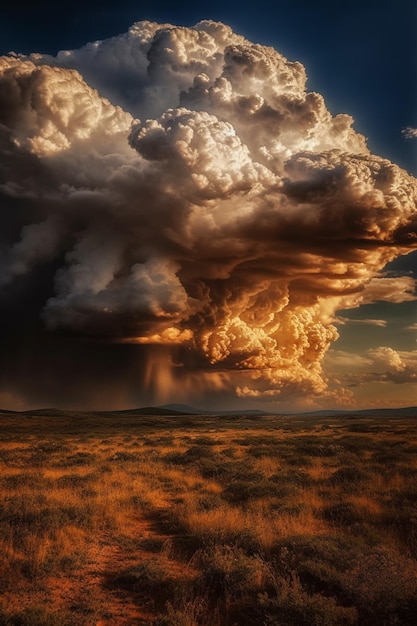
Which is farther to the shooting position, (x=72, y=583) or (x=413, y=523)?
(x=413, y=523)

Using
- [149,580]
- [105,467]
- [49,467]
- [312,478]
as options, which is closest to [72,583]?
[149,580]

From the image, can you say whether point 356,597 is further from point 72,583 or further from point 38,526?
point 38,526

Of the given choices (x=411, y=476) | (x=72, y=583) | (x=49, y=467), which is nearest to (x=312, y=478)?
(x=411, y=476)

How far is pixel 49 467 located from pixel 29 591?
1618cm

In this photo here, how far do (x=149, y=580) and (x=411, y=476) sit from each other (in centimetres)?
1386

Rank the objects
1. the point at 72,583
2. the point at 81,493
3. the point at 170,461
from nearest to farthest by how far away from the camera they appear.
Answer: the point at 72,583 < the point at 81,493 < the point at 170,461

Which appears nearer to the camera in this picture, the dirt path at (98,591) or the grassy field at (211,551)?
the grassy field at (211,551)

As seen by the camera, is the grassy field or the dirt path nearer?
the grassy field

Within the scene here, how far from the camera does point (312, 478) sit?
17703 millimetres

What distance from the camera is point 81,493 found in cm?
1463

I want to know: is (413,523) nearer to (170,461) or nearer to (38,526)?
(38,526)

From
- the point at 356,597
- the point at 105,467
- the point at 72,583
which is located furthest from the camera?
the point at 105,467

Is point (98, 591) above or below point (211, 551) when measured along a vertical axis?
below

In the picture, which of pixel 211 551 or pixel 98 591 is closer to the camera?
pixel 98 591
